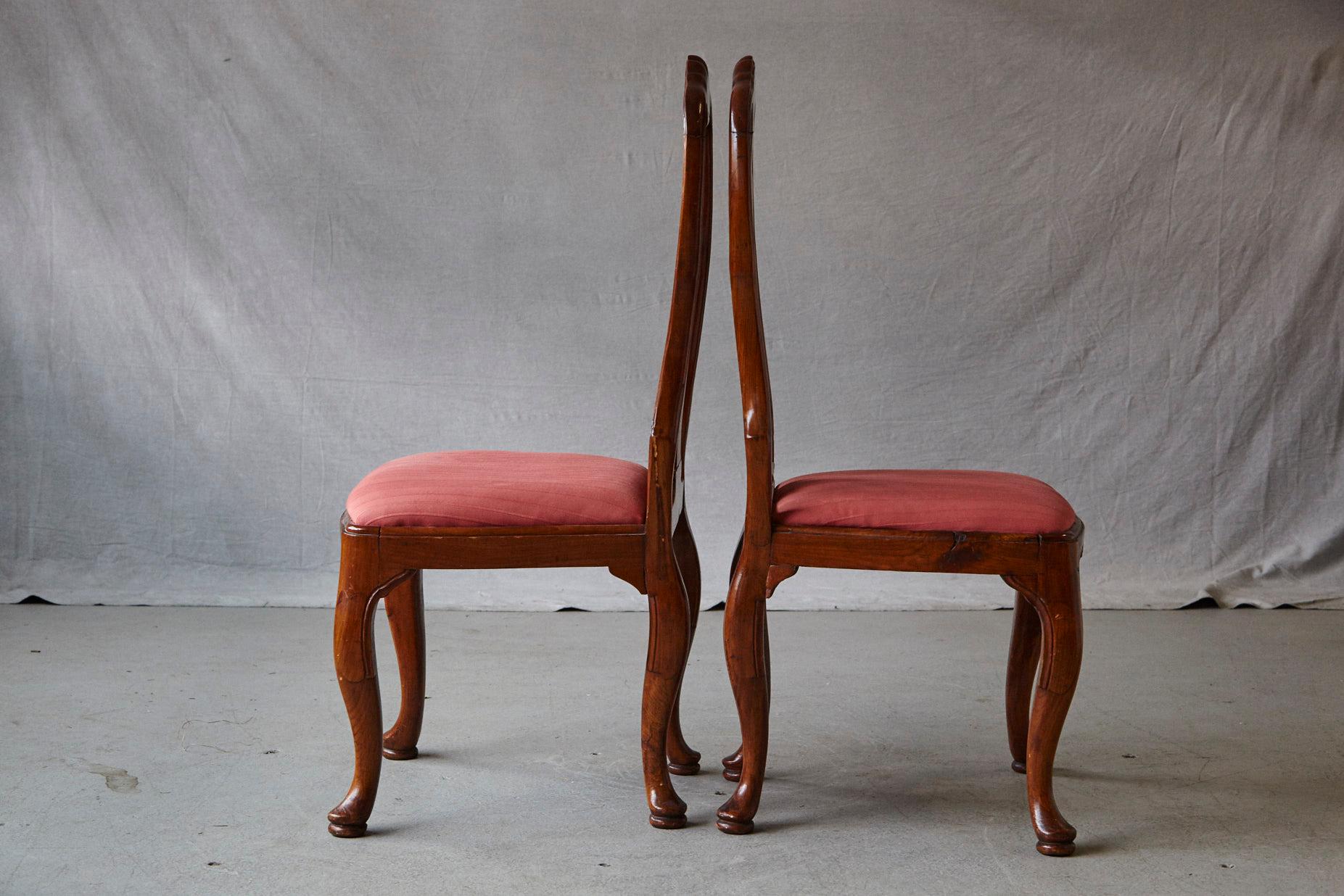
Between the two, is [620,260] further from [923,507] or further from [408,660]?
[923,507]

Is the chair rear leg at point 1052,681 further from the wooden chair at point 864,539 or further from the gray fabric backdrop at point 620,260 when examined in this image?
the gray fabric backdrop at point 620,260

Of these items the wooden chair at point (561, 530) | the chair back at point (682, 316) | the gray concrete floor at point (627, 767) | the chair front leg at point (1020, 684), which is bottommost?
the gray concrete floor at point (627, 767)

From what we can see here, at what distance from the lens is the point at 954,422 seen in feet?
11.7

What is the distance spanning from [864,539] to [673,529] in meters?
0.31

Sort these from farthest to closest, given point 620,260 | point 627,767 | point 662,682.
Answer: point 620,260 < point 627,767 < point 662,682

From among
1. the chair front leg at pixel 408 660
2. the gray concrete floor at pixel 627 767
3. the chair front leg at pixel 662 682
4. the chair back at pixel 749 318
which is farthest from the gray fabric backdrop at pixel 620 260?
the chair back at pixel 749 318

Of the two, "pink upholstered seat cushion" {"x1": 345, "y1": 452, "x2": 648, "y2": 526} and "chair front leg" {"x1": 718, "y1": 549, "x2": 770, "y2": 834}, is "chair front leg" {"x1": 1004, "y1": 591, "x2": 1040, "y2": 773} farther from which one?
"pink upholstered seat cushion" {"x1": 345, "y1": 452, "x2": 648, "y2": 526}

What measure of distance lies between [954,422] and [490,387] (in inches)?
55.6

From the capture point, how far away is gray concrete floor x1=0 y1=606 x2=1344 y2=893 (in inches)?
67.9

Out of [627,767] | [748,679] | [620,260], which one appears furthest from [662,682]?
[620,260]

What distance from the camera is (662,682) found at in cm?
187

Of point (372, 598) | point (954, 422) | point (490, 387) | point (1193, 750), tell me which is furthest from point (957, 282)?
point (372, 598)

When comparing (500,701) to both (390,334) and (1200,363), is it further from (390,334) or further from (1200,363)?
(1200,363)

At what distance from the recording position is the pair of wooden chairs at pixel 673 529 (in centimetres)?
176
